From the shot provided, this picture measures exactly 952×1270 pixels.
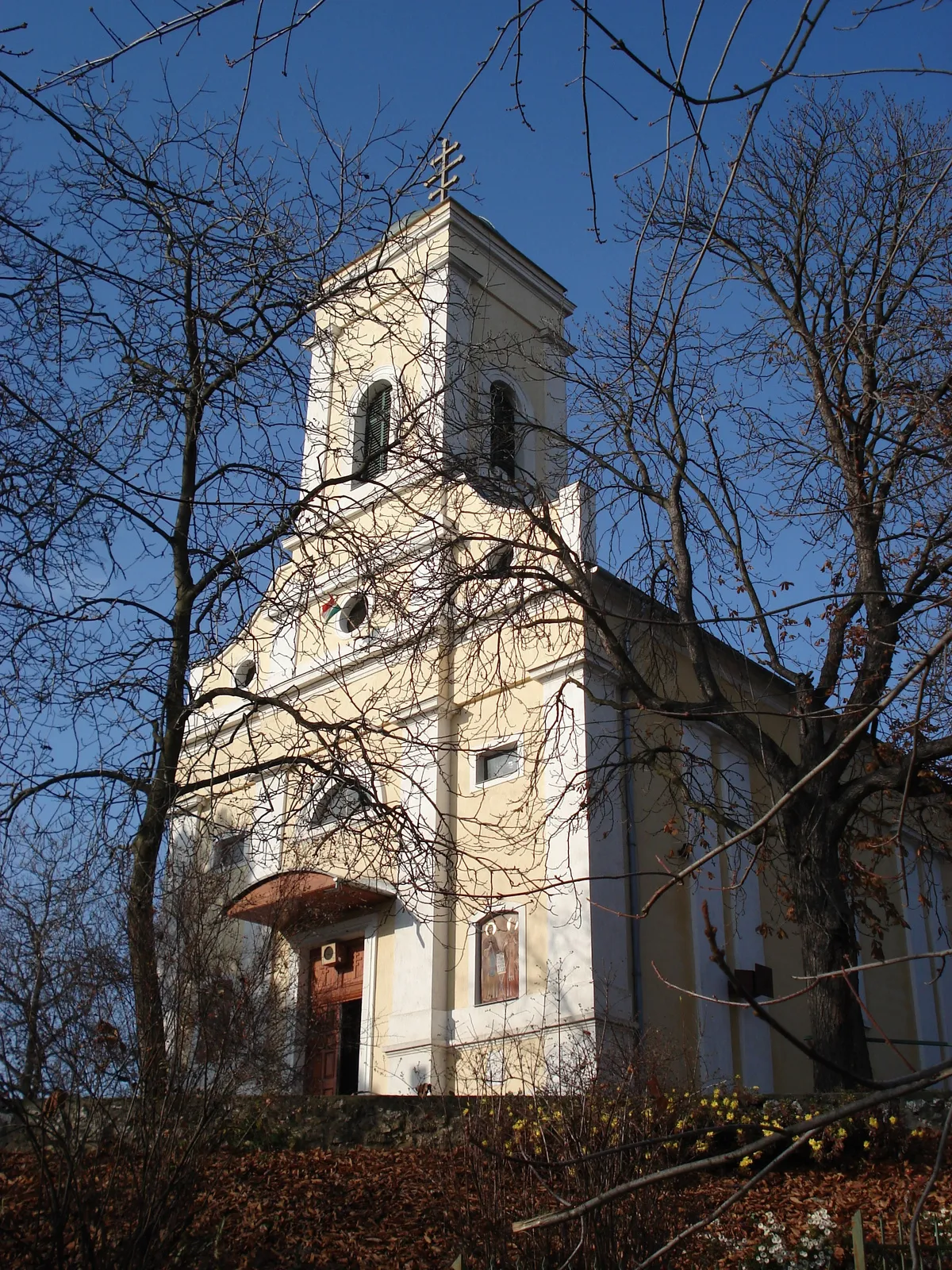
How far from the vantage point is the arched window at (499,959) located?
52.0ft

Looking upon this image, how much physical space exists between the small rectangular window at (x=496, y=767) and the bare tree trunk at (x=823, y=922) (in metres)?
6.06

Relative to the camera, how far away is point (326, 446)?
29.4ft

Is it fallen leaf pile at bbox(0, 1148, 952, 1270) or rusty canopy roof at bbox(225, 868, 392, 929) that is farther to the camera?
rusty canopy roof at bbox(225, 868, 392, 929)

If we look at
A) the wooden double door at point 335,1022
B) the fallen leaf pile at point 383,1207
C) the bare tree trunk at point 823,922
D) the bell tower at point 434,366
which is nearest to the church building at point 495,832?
the wooden double door at point 335,1022

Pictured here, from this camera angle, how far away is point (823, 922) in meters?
11.0

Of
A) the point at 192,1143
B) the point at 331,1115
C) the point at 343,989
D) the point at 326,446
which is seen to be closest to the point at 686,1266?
the point at 192,1143

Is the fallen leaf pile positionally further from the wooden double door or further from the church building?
the wooden double door

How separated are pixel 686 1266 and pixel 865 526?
21.7 ft

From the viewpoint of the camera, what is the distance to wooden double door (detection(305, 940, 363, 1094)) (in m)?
17.1

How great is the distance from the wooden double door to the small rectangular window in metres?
3.38

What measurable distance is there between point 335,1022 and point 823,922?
8.86 meters

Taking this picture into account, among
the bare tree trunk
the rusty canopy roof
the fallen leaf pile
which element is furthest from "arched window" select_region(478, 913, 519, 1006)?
the fallen leaf pile

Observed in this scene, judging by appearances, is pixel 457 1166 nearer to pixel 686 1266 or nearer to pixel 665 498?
pixel 686 1266

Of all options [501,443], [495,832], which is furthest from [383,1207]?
[495,832]
